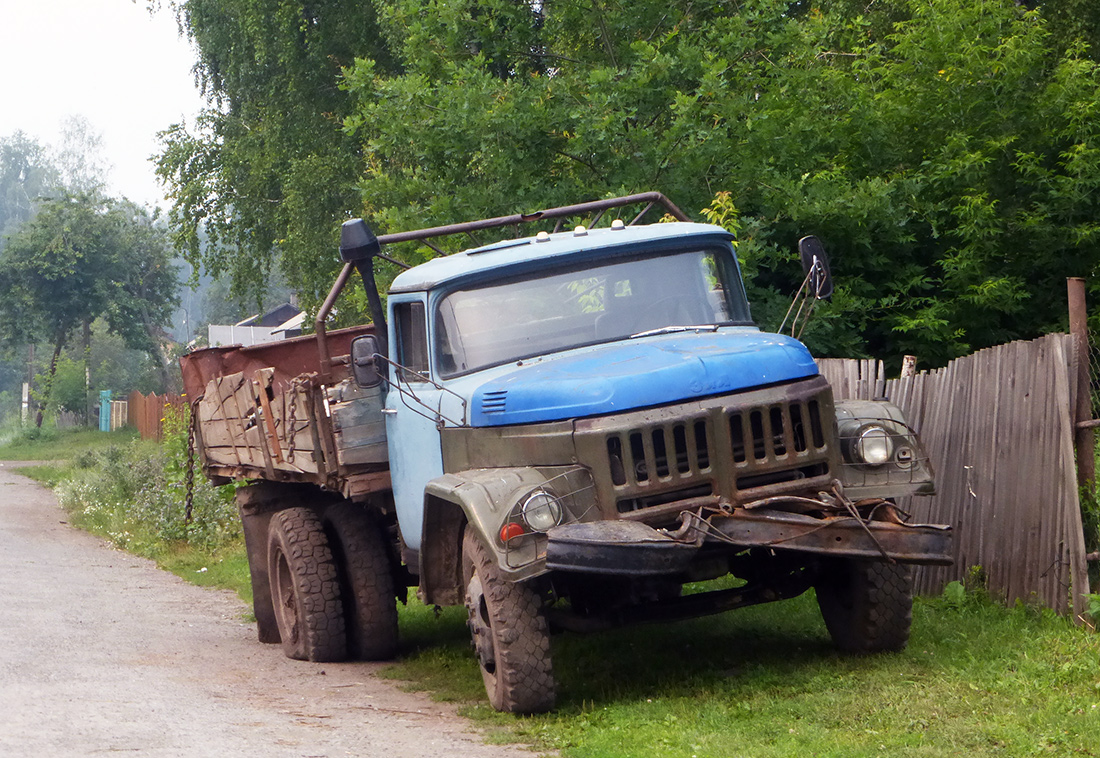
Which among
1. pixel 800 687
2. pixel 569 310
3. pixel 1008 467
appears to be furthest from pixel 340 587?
pixel 1008 467

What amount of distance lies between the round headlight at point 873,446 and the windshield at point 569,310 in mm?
1097

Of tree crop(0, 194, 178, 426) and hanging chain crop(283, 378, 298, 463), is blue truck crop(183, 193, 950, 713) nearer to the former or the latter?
hanging chain crop(283, 378, 298, 463)

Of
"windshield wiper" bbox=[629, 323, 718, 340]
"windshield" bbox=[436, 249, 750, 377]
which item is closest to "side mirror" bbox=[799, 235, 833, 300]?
"windshield" bbox=[436, 249, 750, 377]

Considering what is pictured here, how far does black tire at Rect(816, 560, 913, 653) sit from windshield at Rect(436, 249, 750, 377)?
151 centimetres

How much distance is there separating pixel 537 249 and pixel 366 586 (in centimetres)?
267

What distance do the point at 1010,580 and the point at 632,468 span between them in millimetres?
2849

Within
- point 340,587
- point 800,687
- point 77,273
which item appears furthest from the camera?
point 77,273

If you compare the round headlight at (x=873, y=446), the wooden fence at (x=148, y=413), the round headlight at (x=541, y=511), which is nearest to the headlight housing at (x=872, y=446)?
the round headlight at (x=873, y=446)

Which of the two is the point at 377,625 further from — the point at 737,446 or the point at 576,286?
the point at 737,446

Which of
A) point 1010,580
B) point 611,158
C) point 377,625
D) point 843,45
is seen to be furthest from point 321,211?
point 1010,580

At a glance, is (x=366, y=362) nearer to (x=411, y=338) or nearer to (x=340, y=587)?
(x=411, y=338)

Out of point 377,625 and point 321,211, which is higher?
point 321,211

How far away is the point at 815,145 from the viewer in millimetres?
13523

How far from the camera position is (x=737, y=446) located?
641 cm
